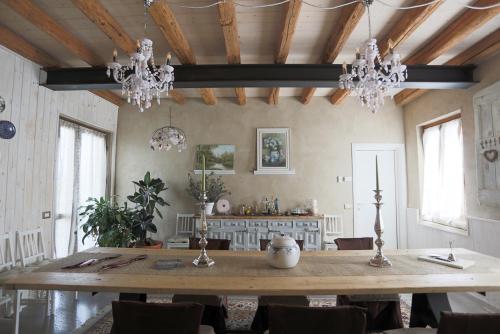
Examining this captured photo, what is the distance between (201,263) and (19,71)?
307 centimetres

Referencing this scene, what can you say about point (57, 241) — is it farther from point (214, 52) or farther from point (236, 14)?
point (236, 14)

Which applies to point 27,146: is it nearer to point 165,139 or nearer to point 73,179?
point 73,179

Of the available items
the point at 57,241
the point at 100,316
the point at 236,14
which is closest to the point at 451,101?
the point at 236,14

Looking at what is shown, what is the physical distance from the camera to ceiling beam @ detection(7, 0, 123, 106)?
2.23 m

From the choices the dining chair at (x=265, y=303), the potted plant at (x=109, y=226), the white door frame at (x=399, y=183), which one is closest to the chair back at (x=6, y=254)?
the potted plant at (x=109, y=226)

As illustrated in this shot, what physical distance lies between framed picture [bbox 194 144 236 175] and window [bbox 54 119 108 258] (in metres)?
1.69

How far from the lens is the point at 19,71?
3002 mm

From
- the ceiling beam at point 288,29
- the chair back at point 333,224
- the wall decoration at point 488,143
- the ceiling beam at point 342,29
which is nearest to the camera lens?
the ceiling beam at point 288,29

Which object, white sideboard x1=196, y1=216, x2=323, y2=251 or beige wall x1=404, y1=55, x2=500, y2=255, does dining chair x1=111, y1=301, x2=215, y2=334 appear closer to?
white sideboard x1=196, y1=216, x2=323, y2=251

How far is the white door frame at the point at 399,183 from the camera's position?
188 inches

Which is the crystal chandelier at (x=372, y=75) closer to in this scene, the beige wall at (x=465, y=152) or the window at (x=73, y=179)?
the beige wall at (x=465, y=152)

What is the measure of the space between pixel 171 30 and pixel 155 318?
232cm

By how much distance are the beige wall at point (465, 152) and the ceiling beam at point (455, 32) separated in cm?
76

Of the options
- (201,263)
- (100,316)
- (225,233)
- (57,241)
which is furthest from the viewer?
(225,233)
